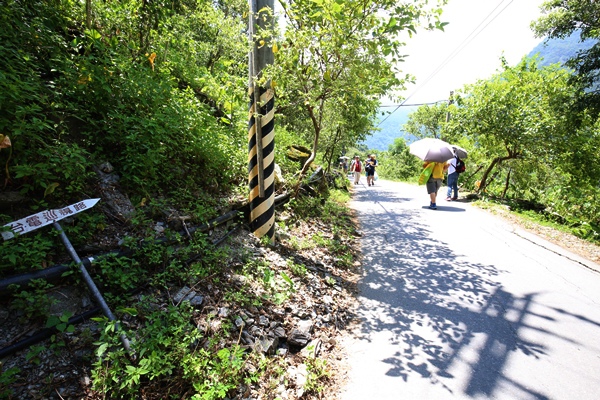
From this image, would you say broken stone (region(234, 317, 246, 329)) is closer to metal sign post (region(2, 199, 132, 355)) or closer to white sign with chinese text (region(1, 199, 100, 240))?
metal sign post (region(2, 199, 132, 355))

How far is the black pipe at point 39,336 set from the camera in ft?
5.75

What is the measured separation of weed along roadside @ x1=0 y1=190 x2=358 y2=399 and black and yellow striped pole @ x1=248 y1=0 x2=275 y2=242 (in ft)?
1.72

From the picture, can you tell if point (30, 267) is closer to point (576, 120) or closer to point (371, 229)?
point (371, 229)

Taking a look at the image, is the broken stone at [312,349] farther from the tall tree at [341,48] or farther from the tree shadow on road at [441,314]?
the tall tree at [341,48]

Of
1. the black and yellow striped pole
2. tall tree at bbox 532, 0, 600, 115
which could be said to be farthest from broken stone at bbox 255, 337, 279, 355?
tall tree at bbox 532, 0, 600, 115

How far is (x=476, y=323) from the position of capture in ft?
10.8

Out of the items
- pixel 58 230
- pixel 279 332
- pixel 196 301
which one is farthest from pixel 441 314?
pixel 58 230

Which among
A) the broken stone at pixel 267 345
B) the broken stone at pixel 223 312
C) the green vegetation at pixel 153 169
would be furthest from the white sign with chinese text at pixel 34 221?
the broken stone at pixel 267 345

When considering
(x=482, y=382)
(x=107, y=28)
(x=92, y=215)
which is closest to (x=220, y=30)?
(x=107, y=28)

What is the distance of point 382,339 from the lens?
3.15 meters

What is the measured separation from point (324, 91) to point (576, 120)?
30.0 feet

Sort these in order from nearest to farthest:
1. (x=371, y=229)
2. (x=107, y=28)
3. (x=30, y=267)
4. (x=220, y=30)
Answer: (x=30, y=267) < (x=107, y=28) < (x=371, y=229) < (x=220, y=30)

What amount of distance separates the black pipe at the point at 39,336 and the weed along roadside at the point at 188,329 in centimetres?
3

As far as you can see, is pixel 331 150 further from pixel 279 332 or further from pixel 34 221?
pixel 34 221
